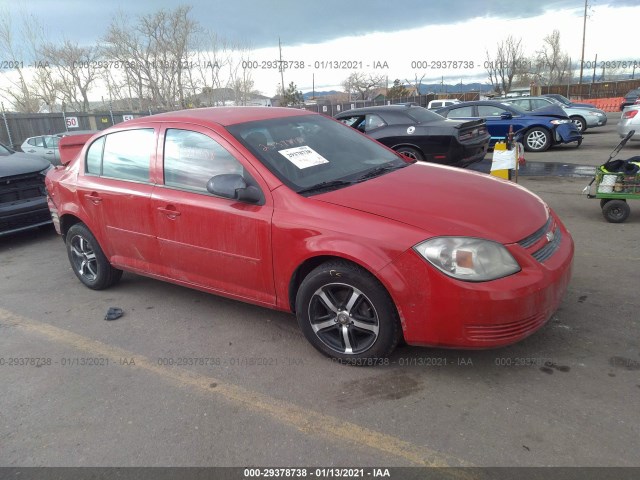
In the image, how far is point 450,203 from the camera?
312 cm

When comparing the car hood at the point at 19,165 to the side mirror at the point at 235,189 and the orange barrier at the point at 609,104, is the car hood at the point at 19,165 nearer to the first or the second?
the side mirror at the point at 235,189

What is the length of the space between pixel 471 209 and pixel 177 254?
225cm

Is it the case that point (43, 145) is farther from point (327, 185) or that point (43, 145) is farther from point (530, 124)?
point (327, 185)

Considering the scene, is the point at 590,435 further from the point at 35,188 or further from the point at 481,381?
the point at 35,188

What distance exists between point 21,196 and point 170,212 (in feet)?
13.8

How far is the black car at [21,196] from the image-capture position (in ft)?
21.3

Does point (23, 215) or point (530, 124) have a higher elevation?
point (530, 124)

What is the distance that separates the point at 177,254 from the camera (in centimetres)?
384

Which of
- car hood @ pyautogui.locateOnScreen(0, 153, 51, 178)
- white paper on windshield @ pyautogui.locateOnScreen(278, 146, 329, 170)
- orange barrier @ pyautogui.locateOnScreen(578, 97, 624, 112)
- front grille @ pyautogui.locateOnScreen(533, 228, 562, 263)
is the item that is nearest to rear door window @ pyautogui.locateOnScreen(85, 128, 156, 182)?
white paper on windshield @ pyautogui.locateOnScreen(278, 146, 329, 170)

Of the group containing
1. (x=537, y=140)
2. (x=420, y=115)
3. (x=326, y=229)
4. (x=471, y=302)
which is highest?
(x=420, y=115)

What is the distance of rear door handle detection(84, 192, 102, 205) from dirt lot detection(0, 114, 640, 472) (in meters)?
0.98

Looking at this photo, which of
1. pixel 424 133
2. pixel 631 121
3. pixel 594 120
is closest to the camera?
pixel 424 133

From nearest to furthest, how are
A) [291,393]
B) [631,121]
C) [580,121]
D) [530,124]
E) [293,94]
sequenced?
[291,393], [631,121], [530,124], [580,121], [293,94]

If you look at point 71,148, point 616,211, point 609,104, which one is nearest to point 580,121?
point 616,211
